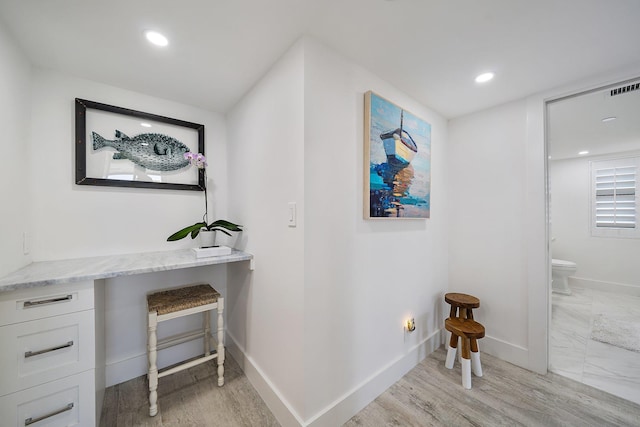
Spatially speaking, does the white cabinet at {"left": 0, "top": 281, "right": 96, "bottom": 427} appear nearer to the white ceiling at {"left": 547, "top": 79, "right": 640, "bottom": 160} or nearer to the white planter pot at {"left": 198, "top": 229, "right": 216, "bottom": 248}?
the white planter pot at {"left": 198, "top": 229, "right": 216, "bottom": 248}

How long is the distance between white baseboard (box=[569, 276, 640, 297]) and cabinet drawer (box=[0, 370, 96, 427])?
611 centimetres

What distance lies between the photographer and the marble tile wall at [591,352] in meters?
1.76

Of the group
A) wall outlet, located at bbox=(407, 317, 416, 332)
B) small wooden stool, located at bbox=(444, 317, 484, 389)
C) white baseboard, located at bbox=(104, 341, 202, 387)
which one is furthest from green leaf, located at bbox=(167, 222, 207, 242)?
small wooden stool, located at bbox=(444, 317, 484, 389)

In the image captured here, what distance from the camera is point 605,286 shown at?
12.0 ft

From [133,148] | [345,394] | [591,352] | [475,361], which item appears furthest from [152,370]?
[591,352]

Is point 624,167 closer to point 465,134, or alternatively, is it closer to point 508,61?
point 465,134

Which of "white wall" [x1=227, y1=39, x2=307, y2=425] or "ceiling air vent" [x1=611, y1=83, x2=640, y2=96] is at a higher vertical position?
"ceiling air vent" [x1=611, y1=83, x2=640, y2=96]

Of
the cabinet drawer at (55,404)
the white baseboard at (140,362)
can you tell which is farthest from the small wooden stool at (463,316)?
the cabinet drawer at (55,404)

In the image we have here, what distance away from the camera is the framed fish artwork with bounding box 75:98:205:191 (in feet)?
5.60

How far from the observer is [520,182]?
2.00 metres

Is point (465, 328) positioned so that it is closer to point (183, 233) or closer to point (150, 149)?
point (183, 233)

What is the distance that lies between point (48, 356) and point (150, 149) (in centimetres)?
148

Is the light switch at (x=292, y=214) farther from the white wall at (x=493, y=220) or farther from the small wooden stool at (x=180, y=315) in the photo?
the white wall at (x=493, y=220)

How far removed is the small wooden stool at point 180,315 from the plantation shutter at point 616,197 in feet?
18.2
